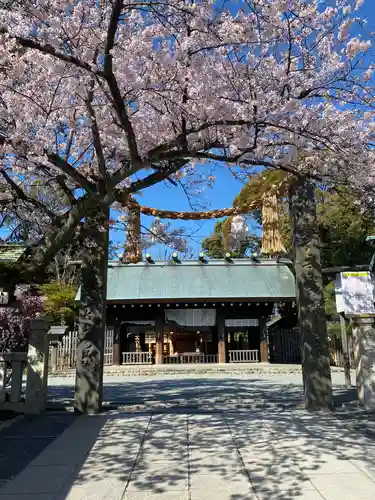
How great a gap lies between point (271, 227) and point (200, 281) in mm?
11573

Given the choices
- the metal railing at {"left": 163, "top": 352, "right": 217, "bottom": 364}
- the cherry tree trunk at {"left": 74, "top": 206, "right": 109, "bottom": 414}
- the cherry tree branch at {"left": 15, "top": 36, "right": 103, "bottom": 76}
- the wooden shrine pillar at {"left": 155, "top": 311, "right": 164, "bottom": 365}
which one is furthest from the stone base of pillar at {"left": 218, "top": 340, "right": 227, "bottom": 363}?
the cherry tree branch at {"left": 15, "top": 36, "right": 103, "bottom": 76}

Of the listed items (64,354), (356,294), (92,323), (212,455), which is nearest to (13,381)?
(92,323)

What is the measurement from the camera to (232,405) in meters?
7.69

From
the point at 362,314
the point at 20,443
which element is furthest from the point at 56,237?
the point at 362,314

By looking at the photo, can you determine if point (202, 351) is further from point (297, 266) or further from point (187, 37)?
point (187, 37)

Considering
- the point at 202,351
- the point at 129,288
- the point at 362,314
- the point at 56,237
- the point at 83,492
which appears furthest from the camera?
the point at 202,351

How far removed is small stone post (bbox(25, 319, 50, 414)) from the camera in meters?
7.51

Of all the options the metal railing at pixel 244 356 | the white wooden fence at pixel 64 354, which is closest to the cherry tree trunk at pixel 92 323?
the white wooden fence at pixel 64 354

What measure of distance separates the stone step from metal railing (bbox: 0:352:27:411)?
8.92 m

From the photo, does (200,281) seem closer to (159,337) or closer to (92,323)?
(159,337)

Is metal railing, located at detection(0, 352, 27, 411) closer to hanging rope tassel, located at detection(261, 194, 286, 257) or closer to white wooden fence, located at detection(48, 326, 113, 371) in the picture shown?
hanging rope tassel, located at detection(261, 194, 286, 257)

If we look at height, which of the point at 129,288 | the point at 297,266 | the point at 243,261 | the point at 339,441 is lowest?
the point at 339,441

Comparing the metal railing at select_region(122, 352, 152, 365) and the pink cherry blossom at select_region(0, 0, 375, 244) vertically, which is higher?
the pink cherry blossom at select_region(0, 0, 375, 244)

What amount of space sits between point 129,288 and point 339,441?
1472 cm
